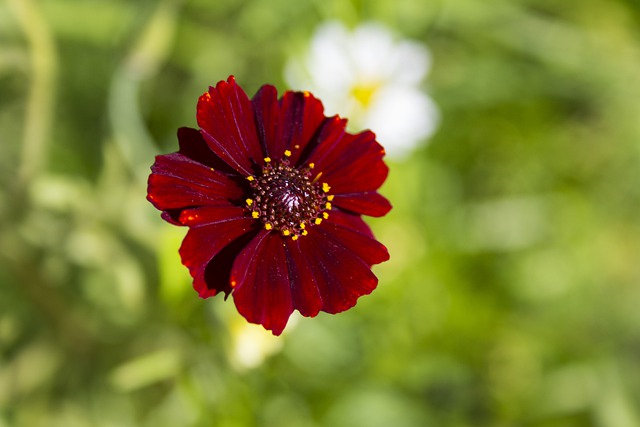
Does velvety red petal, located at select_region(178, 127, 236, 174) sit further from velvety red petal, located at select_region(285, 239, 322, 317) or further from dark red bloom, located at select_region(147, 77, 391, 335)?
velvety red petal, located at select_region(285, 239, 322, 317)

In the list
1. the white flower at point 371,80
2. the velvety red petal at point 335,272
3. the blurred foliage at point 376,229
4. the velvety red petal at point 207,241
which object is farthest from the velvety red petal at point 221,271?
the white flower at point 371,80

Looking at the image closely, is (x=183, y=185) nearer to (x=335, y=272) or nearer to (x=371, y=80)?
(x=335, y=272)

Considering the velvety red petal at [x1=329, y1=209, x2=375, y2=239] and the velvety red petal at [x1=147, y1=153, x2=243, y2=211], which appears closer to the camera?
the velvety red petal at [x1=147, y1=153, x2=243, y2=211]

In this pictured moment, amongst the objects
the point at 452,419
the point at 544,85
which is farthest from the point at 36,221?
the point at 544,85

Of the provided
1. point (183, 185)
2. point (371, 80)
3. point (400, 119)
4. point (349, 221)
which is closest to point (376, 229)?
point (400, 119)

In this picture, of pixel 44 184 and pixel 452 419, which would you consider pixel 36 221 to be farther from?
pixel 452 419

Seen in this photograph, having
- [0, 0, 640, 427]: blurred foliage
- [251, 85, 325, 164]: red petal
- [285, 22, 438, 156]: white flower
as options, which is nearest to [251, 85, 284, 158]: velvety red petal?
[251, 85, 325, 164]: red petal
